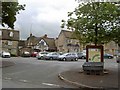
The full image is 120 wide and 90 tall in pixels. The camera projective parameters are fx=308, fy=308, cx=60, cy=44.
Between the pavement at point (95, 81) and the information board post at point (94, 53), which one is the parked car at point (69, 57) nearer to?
the information board post at point (94, 53)

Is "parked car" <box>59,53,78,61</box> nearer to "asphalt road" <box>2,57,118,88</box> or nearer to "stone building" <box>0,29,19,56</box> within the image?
"asphalt road" <box>2,57,118,88</box>

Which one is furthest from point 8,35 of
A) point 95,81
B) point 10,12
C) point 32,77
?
point 95,81

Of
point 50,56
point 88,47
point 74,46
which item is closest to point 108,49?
point 74,46

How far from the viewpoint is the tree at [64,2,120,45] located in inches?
930

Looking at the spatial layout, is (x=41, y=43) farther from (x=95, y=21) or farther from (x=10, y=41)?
(x=95, y=21)

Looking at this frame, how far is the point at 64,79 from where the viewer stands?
72.6ft

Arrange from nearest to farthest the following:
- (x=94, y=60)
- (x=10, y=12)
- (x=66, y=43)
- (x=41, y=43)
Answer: (x=94, y=60), (x=10, y=12), (x=66, y=43), (x=41, y=43)

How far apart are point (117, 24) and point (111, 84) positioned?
642 cm

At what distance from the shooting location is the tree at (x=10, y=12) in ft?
119

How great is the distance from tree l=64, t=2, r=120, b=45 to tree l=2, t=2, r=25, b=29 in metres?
12.6

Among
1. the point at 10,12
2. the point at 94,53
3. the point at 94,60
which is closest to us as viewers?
the point at 94,60

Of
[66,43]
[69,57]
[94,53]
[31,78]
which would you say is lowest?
[31,78]

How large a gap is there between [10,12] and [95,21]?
15896 mm

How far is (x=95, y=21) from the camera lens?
79.4 ft
